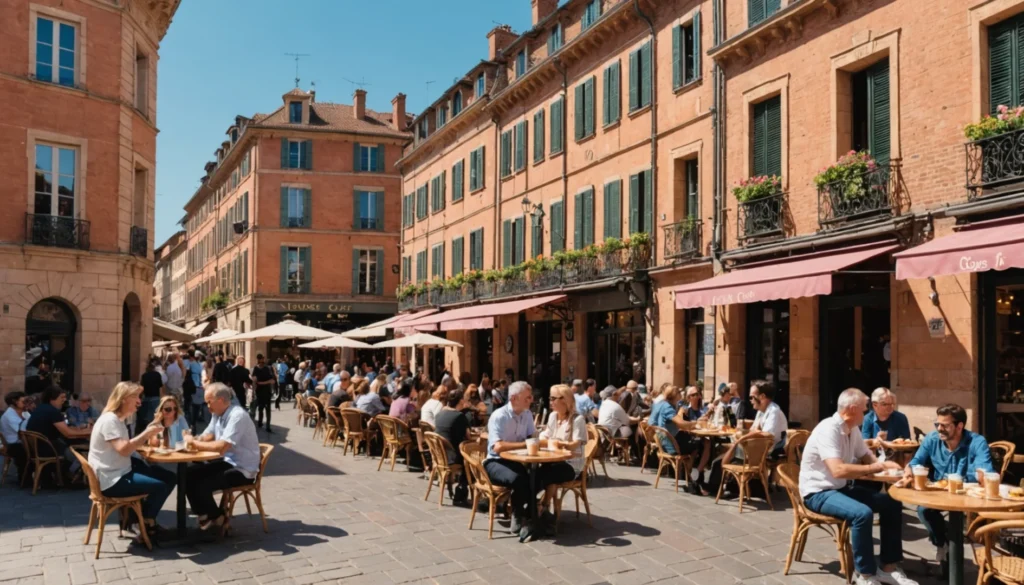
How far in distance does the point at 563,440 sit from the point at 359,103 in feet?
123

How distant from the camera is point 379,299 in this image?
1654 inches

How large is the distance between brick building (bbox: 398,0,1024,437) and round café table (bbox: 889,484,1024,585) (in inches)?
160

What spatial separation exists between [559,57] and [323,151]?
22.4 meters

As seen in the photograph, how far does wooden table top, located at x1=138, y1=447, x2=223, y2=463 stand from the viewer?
287 inches

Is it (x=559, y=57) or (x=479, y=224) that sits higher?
(x=559, y=57)

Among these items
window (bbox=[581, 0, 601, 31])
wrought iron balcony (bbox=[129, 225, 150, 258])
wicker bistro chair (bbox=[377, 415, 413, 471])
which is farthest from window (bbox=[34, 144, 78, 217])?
window (bbox=[581, 0, 601, 31])

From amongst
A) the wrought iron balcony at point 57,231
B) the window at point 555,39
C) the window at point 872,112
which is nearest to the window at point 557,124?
the window at point 555,39

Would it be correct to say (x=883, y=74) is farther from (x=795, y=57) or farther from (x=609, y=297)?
(x=609, y=297)

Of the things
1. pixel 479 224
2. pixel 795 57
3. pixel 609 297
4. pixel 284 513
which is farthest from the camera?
pixel 479 224

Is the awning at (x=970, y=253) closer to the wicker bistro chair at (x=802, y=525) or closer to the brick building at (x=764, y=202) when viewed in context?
the brick building at (x=764, y=202)

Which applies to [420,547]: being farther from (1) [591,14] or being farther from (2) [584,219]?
(1) [591,14]

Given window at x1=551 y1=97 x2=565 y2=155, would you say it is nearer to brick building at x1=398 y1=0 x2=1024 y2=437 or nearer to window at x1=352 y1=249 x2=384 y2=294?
brick building at x1=398 y1=0 x2=1024 y2=437

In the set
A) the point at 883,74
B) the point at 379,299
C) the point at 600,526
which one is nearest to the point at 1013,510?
the point at 600,526

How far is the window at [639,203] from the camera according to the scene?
1850 centimetres
